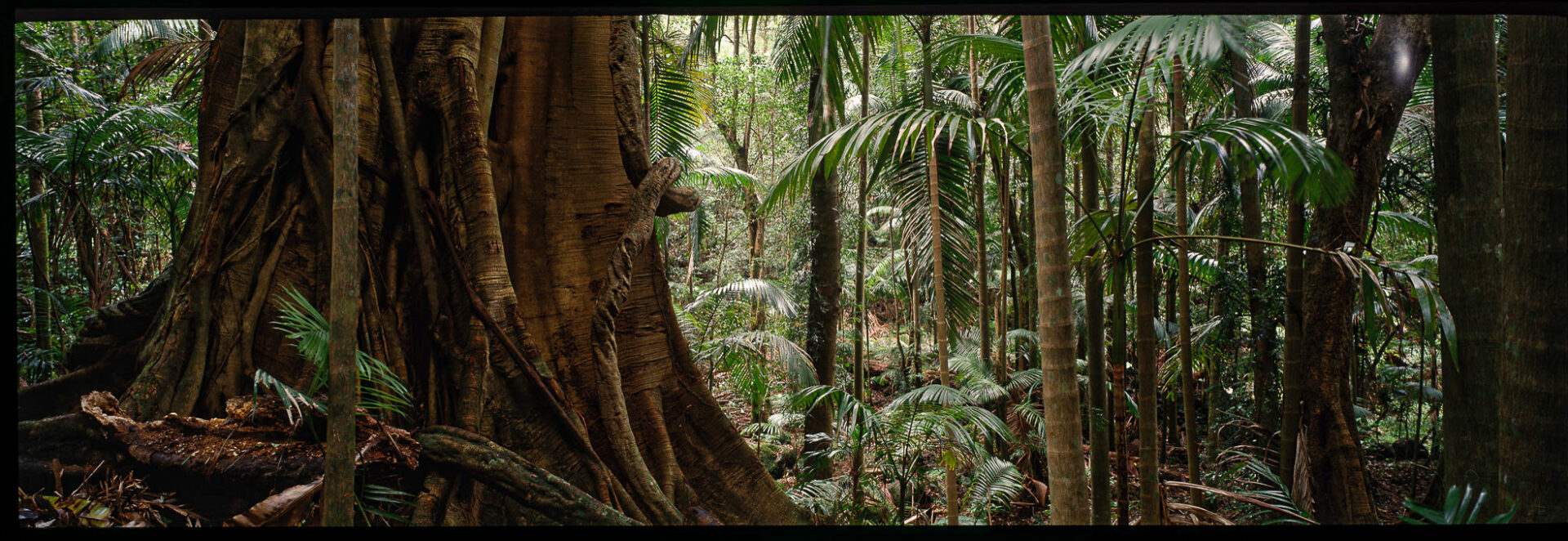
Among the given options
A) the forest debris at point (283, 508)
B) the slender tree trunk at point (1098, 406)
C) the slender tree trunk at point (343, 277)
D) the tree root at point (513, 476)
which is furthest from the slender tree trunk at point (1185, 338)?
the forest debris at point (283, 508)

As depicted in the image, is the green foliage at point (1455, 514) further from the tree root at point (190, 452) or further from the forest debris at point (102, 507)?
the forest debris at point (102, 507)

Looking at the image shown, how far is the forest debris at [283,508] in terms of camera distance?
4.50 ft

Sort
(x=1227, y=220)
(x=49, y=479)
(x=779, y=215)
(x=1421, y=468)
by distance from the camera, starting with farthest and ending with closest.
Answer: (x=779, y=215) → (x=1421, y=468) → (x=1227, y=220) → (x=49, y=479)

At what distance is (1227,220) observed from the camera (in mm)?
3848

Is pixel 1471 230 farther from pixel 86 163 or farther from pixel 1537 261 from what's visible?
pixel 86 163

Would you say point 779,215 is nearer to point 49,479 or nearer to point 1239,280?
point 1239,280

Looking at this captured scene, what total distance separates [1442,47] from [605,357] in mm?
2287

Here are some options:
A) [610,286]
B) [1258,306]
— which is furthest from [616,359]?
[1258,306]

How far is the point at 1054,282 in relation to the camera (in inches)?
60.7

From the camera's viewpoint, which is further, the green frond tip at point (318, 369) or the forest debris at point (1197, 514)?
the forest debris at point (1197, 514)

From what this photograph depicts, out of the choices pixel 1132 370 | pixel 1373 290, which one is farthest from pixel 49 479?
pixel 1132 370

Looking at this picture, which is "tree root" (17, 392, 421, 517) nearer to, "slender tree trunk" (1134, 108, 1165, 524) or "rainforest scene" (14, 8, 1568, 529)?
"rainforest scene" (14, 8, 1568, 529)

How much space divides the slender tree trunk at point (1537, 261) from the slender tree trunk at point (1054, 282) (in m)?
0.97

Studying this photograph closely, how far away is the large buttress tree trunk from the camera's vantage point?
1851 millimetres
